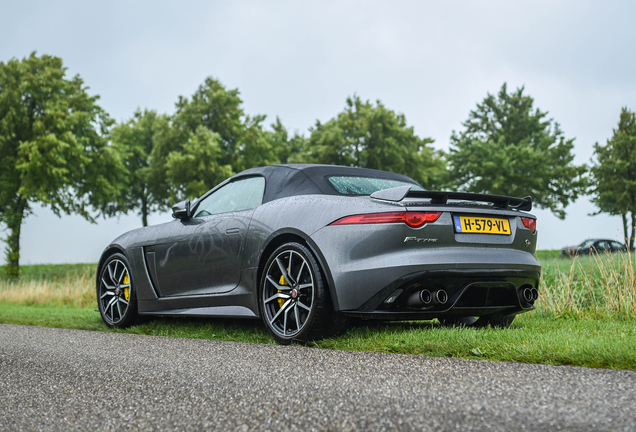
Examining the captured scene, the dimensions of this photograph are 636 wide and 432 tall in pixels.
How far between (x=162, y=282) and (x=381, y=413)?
408 centimetres

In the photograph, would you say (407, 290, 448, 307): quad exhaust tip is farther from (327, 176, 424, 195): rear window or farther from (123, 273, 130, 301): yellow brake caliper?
(123, 273, 130, 301): yellow brake caliper

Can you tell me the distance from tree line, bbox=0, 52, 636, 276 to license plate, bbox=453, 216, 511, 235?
23571 mm

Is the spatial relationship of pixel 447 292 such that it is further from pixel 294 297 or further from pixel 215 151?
pixel 215 151

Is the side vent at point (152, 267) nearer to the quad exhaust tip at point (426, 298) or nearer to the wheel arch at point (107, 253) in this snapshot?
the wheel arch at point (107, 253)

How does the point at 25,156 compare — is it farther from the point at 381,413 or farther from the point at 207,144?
the point at 381,413

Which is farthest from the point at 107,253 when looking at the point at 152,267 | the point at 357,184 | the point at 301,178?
the point at 357,184

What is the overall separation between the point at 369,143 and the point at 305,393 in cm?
2933

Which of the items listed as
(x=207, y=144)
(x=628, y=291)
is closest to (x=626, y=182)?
(x=207, y=144)

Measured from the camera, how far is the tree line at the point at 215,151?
2631cm

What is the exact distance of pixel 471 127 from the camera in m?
38.2

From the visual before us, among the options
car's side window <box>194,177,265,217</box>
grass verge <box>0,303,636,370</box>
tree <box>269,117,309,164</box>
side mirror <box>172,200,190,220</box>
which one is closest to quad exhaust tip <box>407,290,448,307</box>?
grass verge <box>0,303,636,370</box>

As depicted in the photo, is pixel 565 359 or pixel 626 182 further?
pixel 626 182

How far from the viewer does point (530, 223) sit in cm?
477

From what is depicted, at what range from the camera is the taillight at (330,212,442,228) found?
160 inches
